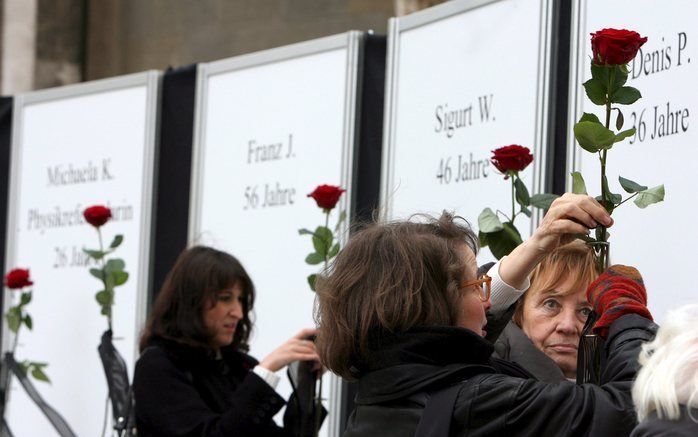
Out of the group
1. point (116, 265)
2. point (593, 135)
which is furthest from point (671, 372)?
point (116, 265)

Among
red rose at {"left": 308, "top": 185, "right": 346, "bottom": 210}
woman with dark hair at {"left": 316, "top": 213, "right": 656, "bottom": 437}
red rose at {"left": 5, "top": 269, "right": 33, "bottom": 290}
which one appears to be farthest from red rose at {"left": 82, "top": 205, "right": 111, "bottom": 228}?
woman with dark hair at {"left": 316, "top": 213, "right": 656, "bottom": 437}

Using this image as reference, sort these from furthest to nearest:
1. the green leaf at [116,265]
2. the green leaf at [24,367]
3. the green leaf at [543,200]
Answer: the green leaf at [24,367]
the green leaf at [116,265]
the green leaf at [543,200]

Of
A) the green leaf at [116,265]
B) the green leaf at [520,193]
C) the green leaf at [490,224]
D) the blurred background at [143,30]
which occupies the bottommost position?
the green leaf at [116,265]

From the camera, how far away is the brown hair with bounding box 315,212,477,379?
2.58 metres

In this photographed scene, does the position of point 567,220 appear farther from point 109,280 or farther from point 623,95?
point 109,280

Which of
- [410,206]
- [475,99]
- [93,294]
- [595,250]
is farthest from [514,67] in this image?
[93,294]

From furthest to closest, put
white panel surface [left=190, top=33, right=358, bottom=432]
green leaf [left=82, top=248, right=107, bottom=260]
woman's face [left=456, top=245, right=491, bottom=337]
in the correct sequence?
green leaf [left=82, top=248, right=107, bottom=260]
white panel surface [left=190, top=33, right=358, bottom=432]
woman's face [left=456, top=245, right=491, bottom=337]

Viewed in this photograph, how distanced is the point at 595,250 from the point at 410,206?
1.62m

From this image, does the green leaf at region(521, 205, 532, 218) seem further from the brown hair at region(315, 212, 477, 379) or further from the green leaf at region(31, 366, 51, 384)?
the green leaf at region(31, 366, 51, 384)

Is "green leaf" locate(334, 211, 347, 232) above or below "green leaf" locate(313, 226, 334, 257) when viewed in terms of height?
above

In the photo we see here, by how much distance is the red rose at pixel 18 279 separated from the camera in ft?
19.4

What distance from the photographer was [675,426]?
2.02m

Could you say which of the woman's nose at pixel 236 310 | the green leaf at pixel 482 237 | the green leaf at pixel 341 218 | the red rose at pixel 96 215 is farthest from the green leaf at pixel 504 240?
the red rose at pixel 96 215

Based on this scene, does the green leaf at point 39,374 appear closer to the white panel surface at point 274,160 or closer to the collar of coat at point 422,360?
the white panel surface at point 274,160
